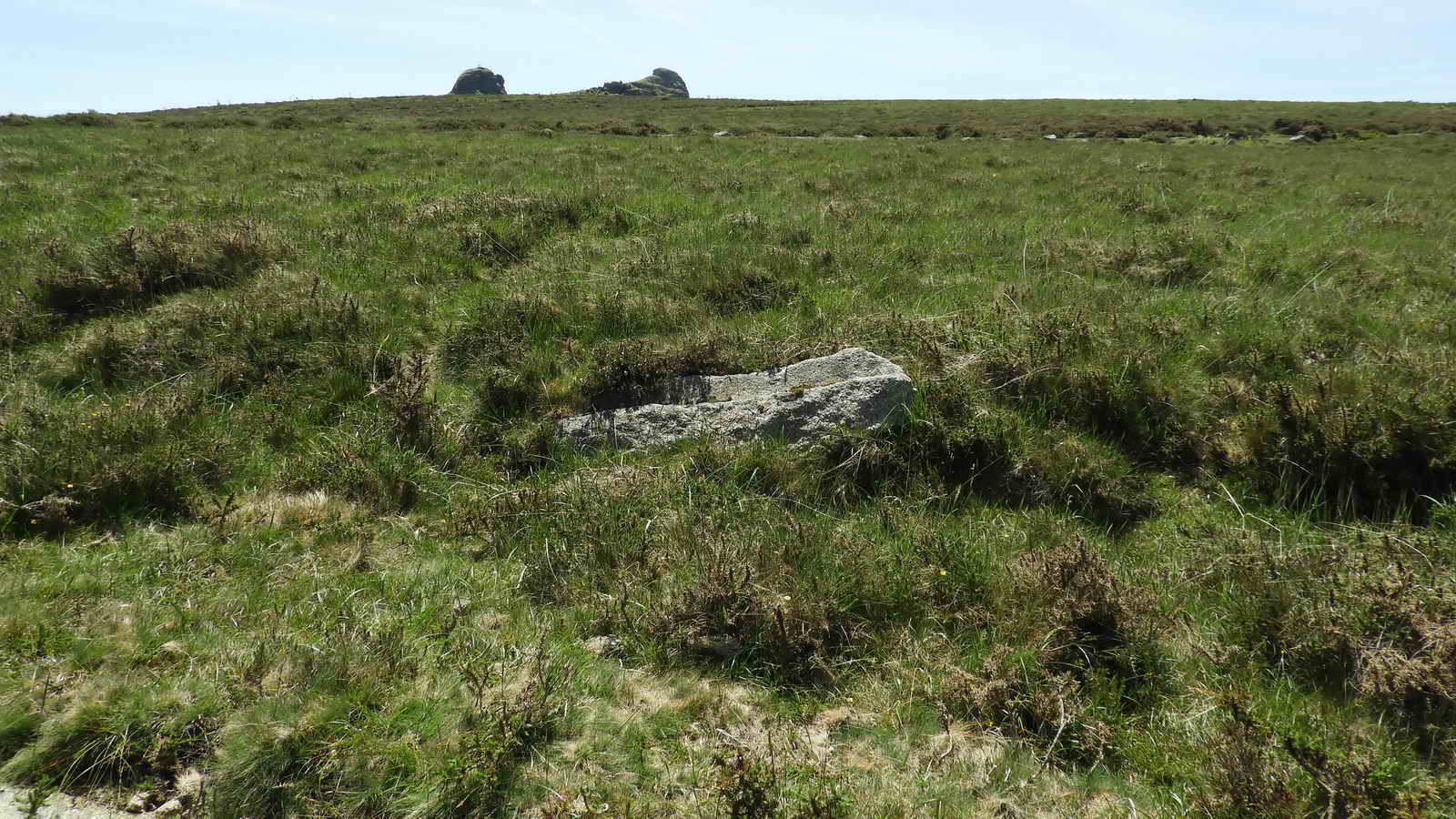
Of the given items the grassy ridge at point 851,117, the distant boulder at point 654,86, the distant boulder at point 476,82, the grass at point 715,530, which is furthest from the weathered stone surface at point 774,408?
the distant boulder at point 476,82

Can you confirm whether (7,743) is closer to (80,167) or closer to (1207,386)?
(1207,386)

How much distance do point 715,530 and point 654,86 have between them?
406 ft

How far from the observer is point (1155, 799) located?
256 cm

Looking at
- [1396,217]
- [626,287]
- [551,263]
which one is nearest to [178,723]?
[626,287]

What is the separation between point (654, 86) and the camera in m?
115

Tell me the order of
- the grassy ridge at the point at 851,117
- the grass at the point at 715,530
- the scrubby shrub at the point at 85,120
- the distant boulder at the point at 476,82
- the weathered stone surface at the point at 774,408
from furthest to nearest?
1. the distant boulder at the point at 476,82
2. the grassy ridge at the point at 851,117
3. the scrubby shrub at the point at 85,120
4. the weathered stone surface at the point at 774,408
5. the grass at the point at 715,530

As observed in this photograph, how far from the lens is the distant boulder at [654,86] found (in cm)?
10531

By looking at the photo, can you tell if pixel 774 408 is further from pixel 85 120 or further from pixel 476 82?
pixel 476 82

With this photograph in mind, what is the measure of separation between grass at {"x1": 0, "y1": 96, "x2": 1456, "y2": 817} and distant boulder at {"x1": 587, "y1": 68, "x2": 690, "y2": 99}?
8593cm

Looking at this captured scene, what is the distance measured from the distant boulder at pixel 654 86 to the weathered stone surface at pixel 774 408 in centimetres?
8796

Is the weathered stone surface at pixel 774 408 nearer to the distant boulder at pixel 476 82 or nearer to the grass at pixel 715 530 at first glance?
the grass at pixel 715 530

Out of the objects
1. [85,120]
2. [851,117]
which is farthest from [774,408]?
[851,117]

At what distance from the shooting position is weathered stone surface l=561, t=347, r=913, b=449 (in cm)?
485

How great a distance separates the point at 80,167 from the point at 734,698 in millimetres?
15561
